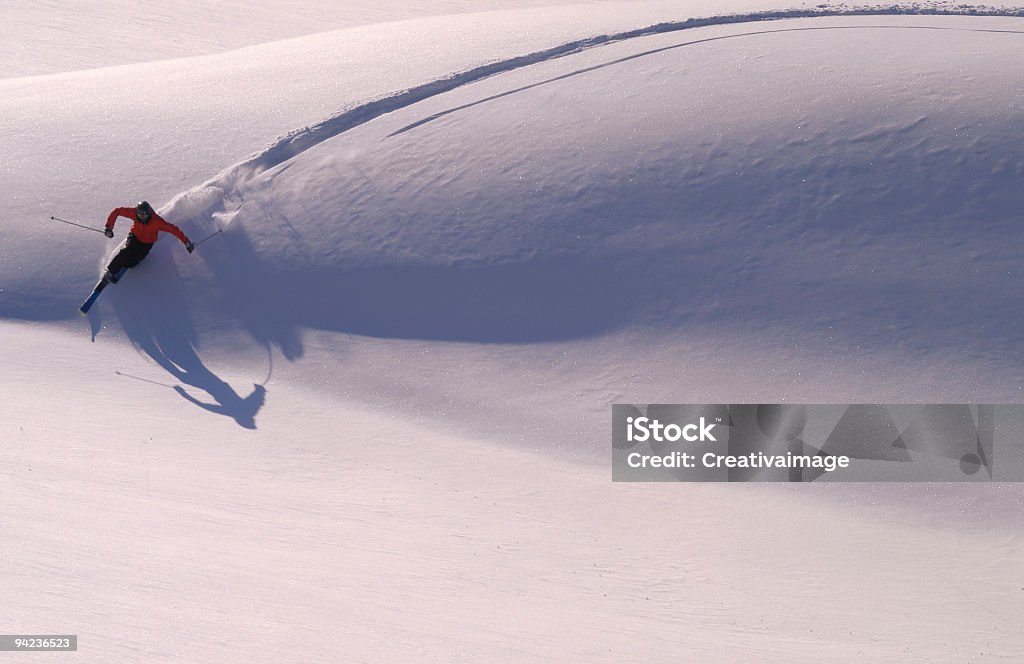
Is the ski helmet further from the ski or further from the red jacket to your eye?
the ski

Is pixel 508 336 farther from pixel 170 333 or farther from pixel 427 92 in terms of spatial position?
pixel 427 92

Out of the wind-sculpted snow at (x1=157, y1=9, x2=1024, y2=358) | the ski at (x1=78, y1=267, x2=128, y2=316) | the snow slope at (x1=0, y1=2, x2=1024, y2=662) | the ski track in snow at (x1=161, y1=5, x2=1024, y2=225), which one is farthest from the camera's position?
the ski track in snow at (x1=161, y1=5, x2=1024, y2=225)

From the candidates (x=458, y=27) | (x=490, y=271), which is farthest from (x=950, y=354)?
(x=458, y=27)

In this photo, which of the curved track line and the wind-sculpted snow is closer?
the wind-sculpted snow

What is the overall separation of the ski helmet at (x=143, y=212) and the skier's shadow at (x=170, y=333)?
1.71 feet

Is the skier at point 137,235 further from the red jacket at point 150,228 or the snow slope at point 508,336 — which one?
the snow slope at point 508,336

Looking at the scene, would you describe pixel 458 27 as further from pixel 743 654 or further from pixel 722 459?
pixel 743 654

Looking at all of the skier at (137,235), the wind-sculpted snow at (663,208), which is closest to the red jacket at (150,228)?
the skier at (137,235)

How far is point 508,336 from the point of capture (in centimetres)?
809

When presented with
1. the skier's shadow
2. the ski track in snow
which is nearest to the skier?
the skier's shadow

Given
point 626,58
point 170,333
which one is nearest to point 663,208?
point 626,58

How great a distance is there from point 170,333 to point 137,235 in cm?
94

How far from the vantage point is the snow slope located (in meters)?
4.89

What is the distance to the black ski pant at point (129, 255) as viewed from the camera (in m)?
8.62
